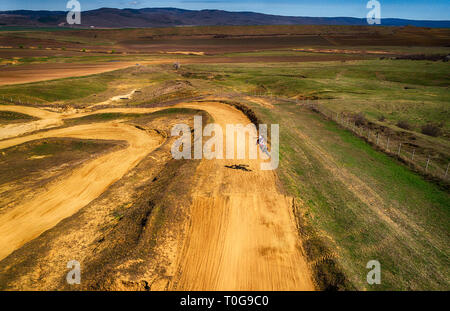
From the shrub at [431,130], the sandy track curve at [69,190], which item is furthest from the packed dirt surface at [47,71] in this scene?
the shrub at [431,130]

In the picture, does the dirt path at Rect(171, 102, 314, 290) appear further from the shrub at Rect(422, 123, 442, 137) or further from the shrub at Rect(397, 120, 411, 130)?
the shrub at Rect(397, 120, 411, 130)

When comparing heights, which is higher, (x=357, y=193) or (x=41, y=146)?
(x=41, y=146)

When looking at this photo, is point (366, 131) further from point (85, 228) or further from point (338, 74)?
point (338, 74)

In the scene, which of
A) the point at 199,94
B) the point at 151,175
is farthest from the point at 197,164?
the point at 199,94

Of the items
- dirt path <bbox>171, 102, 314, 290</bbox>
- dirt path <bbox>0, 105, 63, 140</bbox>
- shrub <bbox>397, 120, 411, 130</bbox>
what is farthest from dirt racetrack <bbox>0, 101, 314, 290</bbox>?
shrub <bbox>397, 120, 411, 130</bbox>

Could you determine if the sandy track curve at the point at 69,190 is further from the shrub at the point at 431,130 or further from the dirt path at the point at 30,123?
the shrub at the point at 431,130
